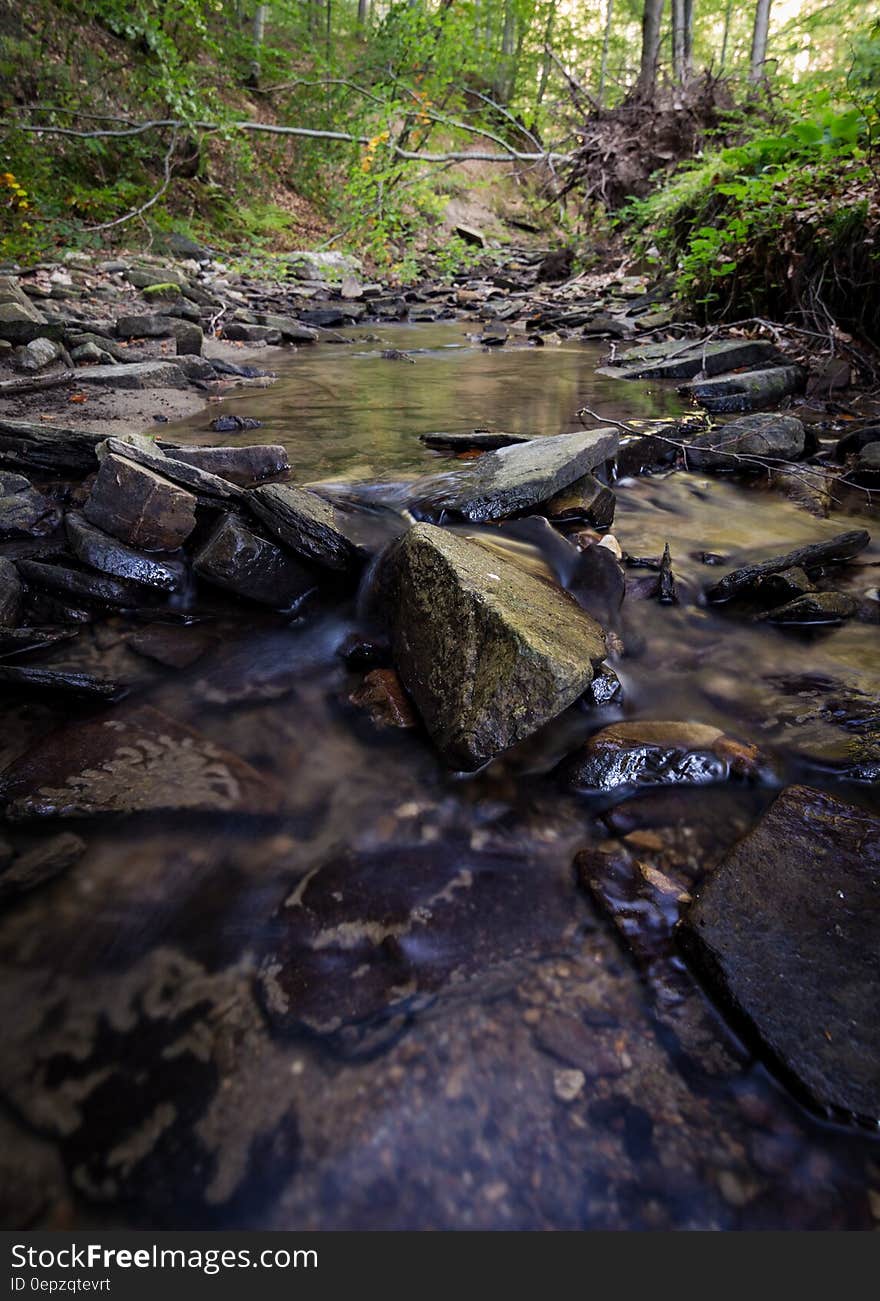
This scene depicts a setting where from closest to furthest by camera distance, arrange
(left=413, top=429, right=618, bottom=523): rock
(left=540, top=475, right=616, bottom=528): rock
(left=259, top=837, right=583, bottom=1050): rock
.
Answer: (left=259, top=837, right=583, bottom=1050): rock
(left=413, top=429, right=618, bottom=523): rock
(left=540, top=475, right=616, bottom=528): rock

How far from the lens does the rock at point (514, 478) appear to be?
322 centimetres

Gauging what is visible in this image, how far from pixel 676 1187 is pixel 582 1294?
219 mm

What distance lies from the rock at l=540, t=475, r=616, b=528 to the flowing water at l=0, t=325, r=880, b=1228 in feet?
4.19

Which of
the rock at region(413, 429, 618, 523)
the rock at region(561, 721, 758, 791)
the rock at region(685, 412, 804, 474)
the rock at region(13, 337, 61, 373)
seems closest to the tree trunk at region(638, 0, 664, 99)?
the rock at region(685, 412, 804, 474)

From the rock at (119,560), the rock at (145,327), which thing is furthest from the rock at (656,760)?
the rock at (145,327)

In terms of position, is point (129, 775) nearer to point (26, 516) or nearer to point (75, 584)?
point (75, 584)

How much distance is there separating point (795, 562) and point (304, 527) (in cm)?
223

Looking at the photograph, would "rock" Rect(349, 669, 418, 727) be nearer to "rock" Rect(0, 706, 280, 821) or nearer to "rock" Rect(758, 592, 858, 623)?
"rock" Rect(0, 706, 280, 821)

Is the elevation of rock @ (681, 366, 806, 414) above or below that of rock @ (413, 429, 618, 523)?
above

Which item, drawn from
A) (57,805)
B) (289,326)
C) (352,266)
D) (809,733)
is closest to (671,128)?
(352,266)

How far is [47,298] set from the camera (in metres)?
8.09

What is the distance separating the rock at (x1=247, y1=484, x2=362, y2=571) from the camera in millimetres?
2818

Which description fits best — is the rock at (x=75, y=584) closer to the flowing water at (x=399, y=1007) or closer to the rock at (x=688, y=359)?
the flowing water at (x=399, y=1007)

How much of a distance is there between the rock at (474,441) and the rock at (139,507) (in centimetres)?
209
